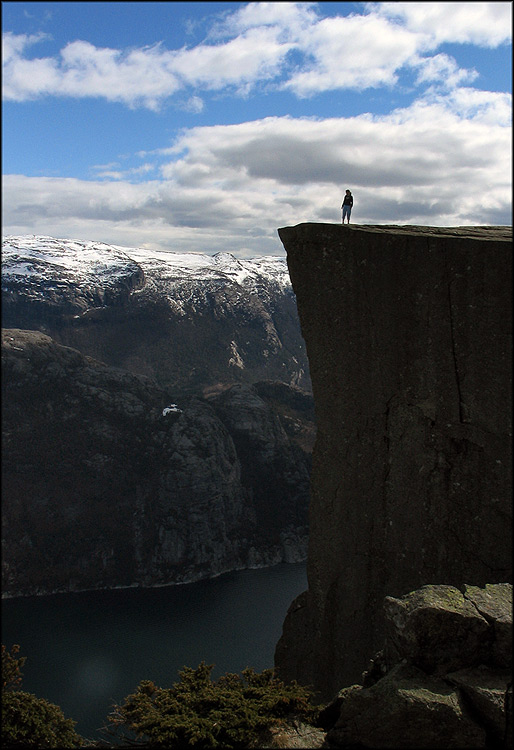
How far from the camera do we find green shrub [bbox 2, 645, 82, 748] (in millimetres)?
12984

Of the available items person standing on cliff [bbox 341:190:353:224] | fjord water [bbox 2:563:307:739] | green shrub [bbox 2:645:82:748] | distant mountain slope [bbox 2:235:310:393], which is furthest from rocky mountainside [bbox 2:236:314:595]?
person standing on cliff [bbox 341:190:353:224]

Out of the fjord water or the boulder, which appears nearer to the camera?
the boulder

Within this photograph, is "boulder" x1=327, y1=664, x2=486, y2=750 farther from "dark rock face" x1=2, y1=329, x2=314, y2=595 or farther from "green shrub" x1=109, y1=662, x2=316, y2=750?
"dark rock face" x1=2, y1=329, x2=314, y2=595

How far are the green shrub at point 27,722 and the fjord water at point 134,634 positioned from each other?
2666cm

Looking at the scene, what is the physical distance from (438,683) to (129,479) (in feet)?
309

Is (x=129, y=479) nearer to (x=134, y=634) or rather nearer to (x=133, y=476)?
(x=133, y=476)

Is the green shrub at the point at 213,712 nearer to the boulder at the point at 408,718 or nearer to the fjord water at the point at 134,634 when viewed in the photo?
the boulder at the point at 408,718

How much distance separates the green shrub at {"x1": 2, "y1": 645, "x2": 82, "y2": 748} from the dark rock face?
70264 mm

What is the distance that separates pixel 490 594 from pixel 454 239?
22.9 feet

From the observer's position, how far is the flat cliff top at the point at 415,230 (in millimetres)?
13070

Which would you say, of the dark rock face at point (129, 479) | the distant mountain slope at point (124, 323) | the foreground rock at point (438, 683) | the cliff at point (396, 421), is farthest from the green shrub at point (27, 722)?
the distant mountain slope at point (124, 323)

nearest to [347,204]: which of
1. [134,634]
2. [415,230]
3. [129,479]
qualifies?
[415,230]

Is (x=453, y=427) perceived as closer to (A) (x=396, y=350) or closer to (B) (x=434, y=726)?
(A) (x=396, y=350)

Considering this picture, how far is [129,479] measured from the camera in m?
99.2
